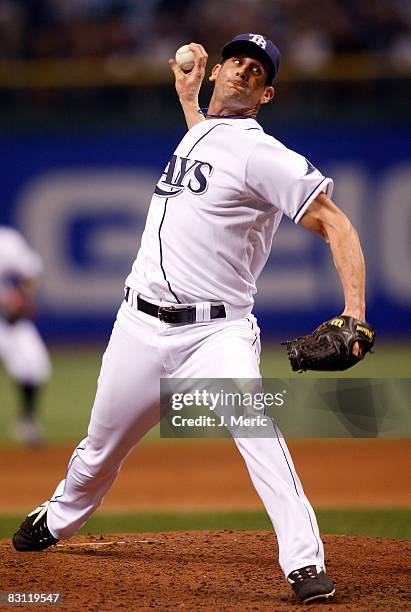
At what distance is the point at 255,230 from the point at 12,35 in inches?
392

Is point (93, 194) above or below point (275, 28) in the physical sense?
below

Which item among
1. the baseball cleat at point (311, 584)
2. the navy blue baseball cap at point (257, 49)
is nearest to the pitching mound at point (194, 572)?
the baseball cleat at point (311, 584)

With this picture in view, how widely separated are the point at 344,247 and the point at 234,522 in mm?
2815

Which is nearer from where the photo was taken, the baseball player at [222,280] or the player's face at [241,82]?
the baseball player at [222,280]

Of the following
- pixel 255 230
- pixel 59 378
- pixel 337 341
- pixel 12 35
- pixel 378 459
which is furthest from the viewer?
pixel 12 35

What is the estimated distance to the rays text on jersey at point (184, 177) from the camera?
4375 mm

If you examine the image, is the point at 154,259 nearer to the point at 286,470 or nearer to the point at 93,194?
the point at 286,470

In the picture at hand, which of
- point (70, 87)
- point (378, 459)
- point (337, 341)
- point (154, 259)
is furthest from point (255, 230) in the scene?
point (70, 87)

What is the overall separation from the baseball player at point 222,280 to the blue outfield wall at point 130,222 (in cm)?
861

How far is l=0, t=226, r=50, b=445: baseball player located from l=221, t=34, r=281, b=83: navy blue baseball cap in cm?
500

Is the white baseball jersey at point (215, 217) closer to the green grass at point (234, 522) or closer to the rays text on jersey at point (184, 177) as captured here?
the rays text on jersey at point (184, 177)

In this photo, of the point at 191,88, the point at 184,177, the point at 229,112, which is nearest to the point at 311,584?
the point at 184,177

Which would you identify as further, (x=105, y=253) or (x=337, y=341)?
(x=105, y=253)

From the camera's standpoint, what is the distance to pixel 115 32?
45.1ft
